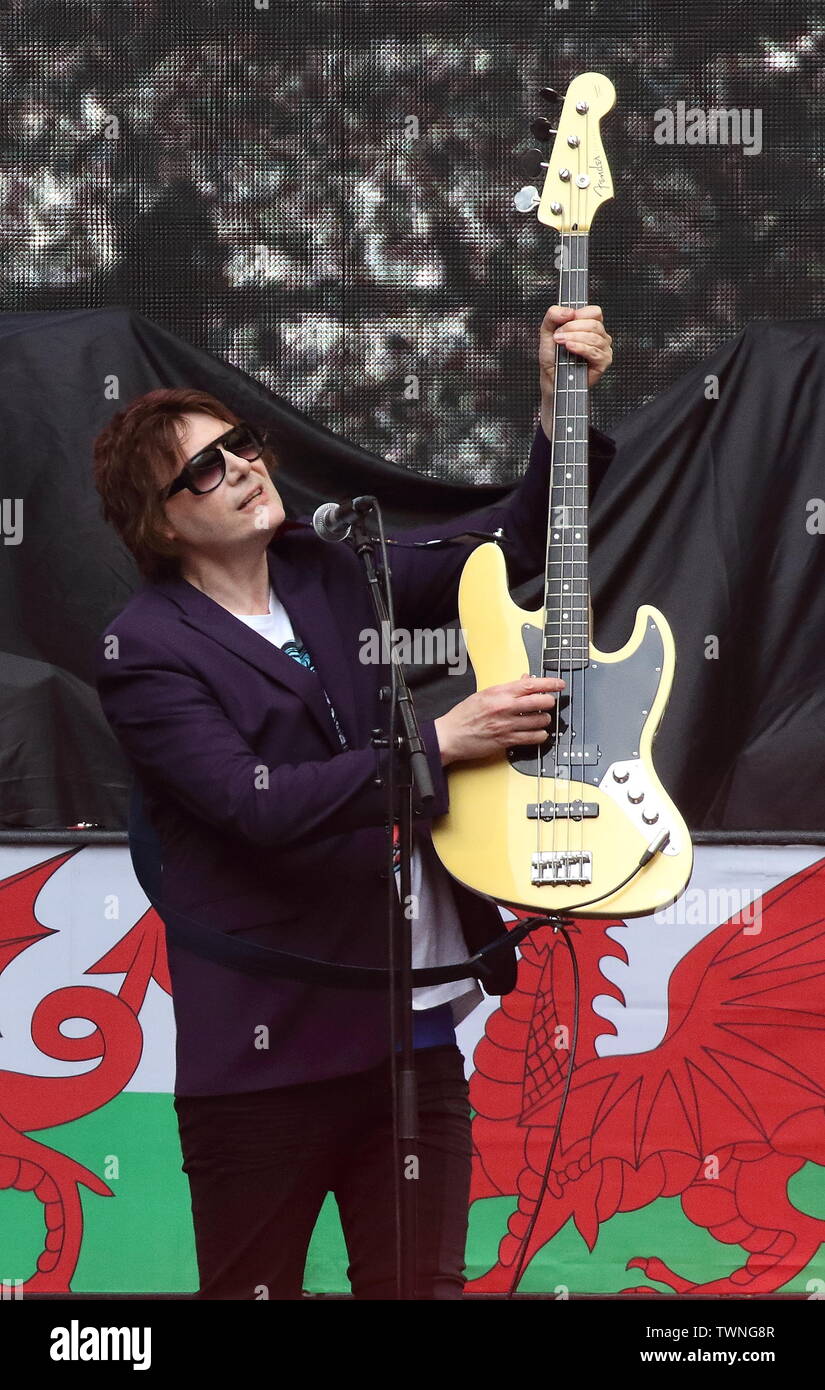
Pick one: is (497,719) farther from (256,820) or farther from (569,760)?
(256,820)

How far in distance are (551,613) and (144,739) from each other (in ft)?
1.86

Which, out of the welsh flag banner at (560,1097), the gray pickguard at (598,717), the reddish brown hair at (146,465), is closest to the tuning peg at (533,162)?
the reddish brown hair at (146,465)

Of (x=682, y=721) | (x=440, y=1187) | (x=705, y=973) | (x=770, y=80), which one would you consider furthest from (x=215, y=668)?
(x=770, y=80)

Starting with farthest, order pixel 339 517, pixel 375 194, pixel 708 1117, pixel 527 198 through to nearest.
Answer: pixel 375 194 → pixel 708 1117 → pixel 527 198 → pixel 339 517

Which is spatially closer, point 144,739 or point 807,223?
point 144,739

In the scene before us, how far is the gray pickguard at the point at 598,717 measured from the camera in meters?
1.94

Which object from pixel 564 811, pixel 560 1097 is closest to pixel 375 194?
pixel 564 811

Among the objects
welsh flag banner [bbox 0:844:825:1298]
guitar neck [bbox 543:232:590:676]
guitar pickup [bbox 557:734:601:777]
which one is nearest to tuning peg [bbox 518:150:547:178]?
guitar neck [bbox 543:232:590:676]

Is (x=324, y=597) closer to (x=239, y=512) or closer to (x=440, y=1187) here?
(x=239, y=512)

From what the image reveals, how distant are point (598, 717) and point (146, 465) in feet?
2.30

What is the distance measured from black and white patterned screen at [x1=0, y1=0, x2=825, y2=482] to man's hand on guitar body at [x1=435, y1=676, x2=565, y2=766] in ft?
4.39

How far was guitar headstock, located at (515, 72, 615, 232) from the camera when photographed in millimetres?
2129

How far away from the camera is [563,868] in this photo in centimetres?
190

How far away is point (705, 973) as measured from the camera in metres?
3.06
